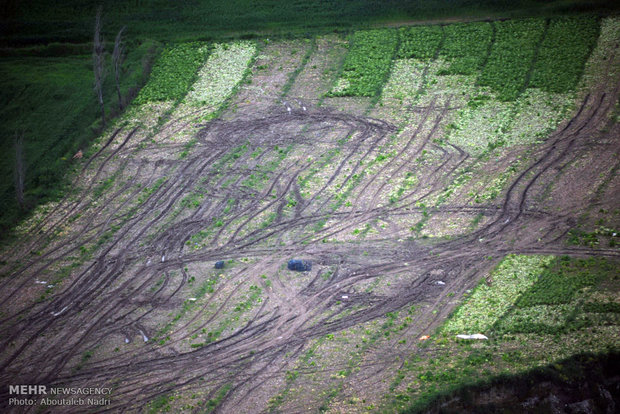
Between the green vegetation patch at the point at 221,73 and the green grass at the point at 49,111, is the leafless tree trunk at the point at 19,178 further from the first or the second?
the green vegetation patch at the point at 221,73

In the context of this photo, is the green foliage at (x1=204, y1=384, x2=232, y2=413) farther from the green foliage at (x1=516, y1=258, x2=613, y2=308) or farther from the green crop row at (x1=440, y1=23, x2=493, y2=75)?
the green crop row at (x1=440, y1=23, x2=493, y2=75)

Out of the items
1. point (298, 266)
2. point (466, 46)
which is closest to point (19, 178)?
point (298, 266)

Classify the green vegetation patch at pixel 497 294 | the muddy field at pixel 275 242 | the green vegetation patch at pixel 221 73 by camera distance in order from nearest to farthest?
the muddy field at pixel 275 242
the green vegetation patch at pixel 497 294
the green vegetation patch at pixel 221 73

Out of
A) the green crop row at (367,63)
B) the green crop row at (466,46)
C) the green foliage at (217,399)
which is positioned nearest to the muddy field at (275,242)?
the green foliage at (217,399)

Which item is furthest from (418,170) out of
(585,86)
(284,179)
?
(585,86)

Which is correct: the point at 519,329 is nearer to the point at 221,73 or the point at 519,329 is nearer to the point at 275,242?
the point at 275,242

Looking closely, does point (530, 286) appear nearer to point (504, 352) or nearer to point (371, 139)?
point (504, 352)
